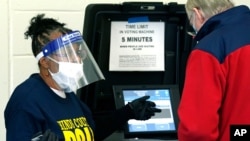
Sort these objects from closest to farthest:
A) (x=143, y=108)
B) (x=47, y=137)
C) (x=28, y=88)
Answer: (x=47, y=137), (x=28, y=88), (x=143, y=108)

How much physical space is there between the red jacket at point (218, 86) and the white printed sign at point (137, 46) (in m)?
0.63

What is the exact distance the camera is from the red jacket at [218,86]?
1.65 meters

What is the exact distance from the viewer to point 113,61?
2.29 meters

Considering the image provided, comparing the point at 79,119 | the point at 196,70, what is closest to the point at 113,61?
the point at 79,119

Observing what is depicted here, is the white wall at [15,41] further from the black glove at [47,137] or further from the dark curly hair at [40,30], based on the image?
the black glove at [47,137]

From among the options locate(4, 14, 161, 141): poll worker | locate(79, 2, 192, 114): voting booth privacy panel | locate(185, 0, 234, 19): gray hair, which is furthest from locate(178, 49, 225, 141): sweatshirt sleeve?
locate(79, 2, 192, 114): voting booth privacy panel

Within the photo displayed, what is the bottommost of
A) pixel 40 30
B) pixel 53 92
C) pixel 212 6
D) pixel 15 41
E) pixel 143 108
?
pixel 143 108

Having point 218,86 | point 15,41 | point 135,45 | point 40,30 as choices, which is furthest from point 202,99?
point 15,41

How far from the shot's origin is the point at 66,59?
1.83 m

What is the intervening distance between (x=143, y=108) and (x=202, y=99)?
0.49 metres

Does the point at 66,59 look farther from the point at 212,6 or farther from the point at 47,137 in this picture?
the point at 212,6

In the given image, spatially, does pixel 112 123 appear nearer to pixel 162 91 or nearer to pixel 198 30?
pixel 162 91

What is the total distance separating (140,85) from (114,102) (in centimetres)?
15

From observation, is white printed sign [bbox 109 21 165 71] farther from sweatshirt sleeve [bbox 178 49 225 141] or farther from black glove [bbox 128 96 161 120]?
sweatshirt sleeve [bbox 178 49 225 141]
